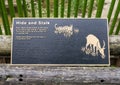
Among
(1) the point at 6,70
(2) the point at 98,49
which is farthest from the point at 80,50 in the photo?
(1) the point at 6,70

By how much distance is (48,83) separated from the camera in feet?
8.04

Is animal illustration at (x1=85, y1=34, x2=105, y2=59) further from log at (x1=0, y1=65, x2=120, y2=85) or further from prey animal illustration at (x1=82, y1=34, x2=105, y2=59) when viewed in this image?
log at (x1=0, y1=65, x2=120, y2=85)

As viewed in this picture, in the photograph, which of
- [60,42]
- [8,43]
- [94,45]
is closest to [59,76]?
[60,42]

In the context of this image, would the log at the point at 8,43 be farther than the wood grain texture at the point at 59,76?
Yes

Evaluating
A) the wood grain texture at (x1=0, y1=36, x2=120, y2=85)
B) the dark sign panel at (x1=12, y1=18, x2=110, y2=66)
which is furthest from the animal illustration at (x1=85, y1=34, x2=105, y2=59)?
the wood grain texture at (x1=0, y1=36, x2=120, y2=85)

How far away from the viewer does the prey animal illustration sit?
2539 mm

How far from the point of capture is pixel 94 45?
2.56 metres

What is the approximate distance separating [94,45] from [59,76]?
38 cm

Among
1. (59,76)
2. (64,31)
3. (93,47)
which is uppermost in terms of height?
(64,31)

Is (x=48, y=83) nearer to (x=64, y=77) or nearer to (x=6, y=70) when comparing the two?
(x=64, y=77)

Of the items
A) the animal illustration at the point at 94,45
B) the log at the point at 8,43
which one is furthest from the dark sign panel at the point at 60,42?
the log at the point at 8,43

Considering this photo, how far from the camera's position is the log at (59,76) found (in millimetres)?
2422

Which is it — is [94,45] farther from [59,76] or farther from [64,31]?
[59,76]

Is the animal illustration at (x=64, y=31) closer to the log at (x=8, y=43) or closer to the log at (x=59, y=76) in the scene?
the log at (x=59, y=76)
